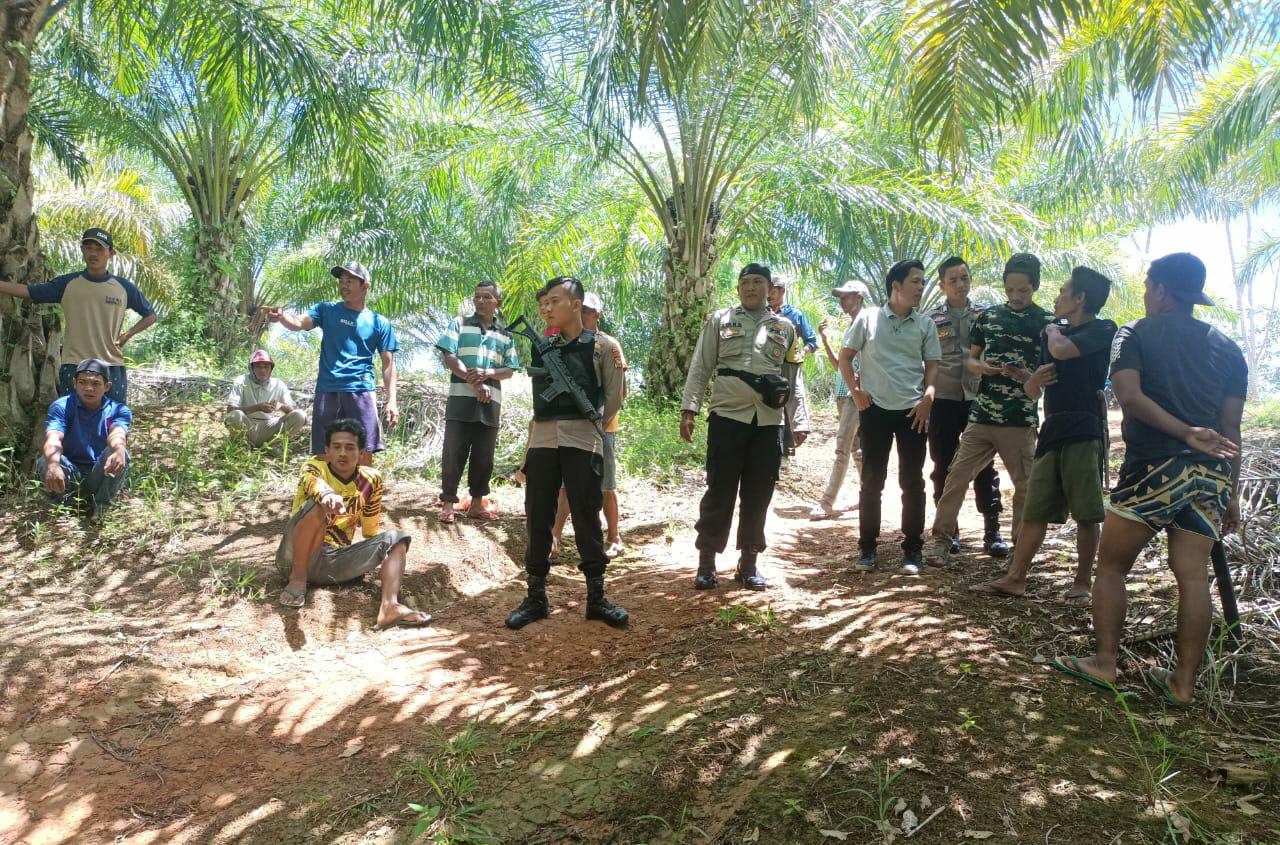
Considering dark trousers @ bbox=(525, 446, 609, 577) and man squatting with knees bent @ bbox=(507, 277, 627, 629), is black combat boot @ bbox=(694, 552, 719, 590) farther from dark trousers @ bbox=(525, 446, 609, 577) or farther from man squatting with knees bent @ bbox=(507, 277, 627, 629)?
dark trousers @ bbox=(525, 446, 609, 577)

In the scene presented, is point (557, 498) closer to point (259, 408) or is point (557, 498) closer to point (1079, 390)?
point (1079, 390)

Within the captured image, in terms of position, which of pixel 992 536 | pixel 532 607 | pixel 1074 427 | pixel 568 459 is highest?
pixel 1074 427

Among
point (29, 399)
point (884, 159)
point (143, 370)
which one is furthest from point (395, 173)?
point (884, 159)

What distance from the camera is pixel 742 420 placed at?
4.08 m

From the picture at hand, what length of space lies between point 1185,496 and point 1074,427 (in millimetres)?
895

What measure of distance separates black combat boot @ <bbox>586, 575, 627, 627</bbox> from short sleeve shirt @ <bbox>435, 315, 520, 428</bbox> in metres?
1.85

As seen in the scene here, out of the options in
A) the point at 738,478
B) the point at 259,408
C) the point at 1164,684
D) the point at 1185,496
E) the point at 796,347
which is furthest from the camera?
the point at 259,408

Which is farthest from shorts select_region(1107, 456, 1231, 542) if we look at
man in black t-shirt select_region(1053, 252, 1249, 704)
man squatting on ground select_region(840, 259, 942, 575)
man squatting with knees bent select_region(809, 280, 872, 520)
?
man squatting with knees bent select_region(809, 280, 872, 520)

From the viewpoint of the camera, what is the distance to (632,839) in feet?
7.17

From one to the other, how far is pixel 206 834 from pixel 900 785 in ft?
7.40

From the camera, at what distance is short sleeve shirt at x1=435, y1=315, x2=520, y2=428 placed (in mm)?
5172

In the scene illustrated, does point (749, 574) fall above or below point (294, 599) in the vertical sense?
above

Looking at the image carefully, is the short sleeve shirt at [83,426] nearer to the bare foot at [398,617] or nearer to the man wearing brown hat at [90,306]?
the man wearing brown hat at [90,306]

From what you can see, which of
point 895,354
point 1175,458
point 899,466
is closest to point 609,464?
point 899,466
